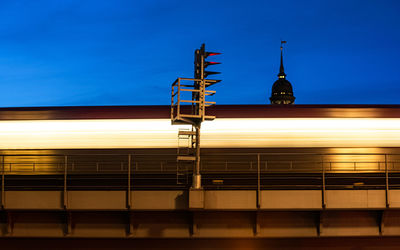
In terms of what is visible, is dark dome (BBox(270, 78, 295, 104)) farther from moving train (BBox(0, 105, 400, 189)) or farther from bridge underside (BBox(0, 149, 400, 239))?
bridge underside (BBox(0, 149, 400, 239))

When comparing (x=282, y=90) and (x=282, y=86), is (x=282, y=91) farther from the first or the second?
(x=282, y=86)

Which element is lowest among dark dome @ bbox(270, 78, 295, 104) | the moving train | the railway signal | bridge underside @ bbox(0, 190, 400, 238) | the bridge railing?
bridge underside @ bbox(0, 190, 400, 238)

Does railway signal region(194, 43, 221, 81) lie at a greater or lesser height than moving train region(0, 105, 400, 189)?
greater

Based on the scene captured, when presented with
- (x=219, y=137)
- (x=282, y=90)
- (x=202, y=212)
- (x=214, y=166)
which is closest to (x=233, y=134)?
(x=219, y=137)

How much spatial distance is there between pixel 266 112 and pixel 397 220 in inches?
182

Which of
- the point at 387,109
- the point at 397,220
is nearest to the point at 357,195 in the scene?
the point at 397,220

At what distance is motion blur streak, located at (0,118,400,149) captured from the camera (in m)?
11.6

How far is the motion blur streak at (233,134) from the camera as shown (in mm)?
11633

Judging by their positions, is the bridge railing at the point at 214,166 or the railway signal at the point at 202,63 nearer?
the railway signal at the point at 202,63

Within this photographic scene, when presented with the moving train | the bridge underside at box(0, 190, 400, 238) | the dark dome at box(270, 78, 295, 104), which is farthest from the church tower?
the bridge underside at box(0, 190, 400, 238)

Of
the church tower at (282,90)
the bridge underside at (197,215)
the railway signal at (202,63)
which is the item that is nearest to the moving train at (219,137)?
the bridge underside at (197,215)

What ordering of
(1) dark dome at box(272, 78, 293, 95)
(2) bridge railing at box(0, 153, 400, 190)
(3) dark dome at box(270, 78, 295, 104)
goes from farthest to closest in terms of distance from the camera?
(1) dark dome at box(272, 78, 293, 95) → (3) dark dome at box(270, 78, 295, 104) → (2) bridge railing at box(0, 153, 400, 190)

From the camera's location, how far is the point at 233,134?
38.4 ft

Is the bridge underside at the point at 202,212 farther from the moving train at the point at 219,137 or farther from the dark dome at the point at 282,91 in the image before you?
the dark dome at the point at 282,91
